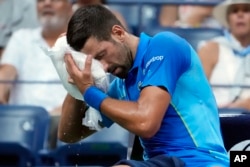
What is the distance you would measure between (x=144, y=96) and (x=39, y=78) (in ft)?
9.75

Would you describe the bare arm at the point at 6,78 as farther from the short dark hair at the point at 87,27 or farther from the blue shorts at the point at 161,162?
the blue shorts at the point at 161,162

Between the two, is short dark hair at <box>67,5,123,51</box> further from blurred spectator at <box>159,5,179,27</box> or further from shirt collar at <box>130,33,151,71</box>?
blurred spectator at <box>159,5,179,27</box>

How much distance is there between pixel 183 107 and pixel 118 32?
448mm

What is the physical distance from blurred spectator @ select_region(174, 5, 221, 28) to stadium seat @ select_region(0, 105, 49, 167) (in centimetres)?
173

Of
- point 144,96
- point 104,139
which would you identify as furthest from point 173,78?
point 104,139

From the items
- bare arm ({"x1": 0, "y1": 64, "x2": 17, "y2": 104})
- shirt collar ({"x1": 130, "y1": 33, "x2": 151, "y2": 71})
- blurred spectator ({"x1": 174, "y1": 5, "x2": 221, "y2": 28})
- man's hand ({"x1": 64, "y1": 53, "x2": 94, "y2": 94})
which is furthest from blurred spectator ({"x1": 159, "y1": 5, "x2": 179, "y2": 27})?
man's hand ({"x1": 64, "y1": 53, "x2": 94, "y2": 94})

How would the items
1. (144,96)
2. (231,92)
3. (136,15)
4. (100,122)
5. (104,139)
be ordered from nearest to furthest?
(144,96), (100,122), (104,139), (231,92), (136,15)

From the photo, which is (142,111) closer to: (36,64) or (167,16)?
(36,64)

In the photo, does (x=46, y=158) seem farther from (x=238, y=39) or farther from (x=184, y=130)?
(x=184, y=130)

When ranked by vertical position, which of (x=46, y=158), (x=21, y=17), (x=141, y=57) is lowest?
(x=46, y=158)

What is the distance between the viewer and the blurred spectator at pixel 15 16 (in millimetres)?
7531

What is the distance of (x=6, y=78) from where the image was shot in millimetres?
6965

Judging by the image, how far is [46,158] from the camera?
6.30 metres

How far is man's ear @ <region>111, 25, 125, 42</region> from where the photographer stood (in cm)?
422
